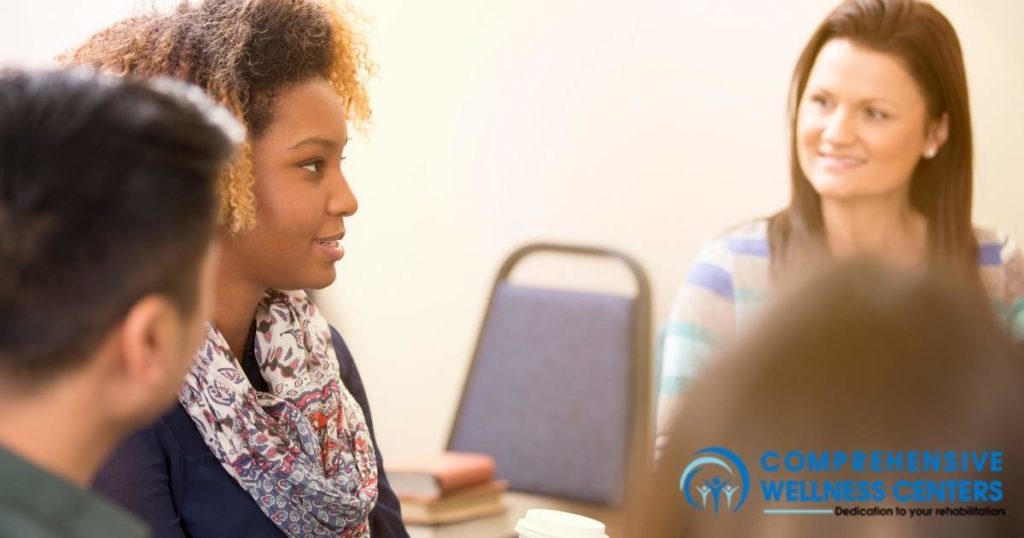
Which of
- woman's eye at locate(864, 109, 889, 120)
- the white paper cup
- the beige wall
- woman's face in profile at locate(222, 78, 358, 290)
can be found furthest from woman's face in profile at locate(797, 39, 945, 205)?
the white paper cup

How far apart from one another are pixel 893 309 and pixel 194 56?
3.14 feet

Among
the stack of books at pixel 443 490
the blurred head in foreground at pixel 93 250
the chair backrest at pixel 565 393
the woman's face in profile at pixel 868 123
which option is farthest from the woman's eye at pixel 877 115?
the blurred head in foreground at pixel 93 250

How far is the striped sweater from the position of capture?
1786 millimetres

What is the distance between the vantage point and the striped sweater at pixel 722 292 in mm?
1786

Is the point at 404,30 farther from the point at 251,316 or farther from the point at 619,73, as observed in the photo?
the point at 251,316

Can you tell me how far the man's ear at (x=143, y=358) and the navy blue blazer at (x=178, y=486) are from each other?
1.67ft

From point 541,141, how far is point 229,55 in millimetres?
1222

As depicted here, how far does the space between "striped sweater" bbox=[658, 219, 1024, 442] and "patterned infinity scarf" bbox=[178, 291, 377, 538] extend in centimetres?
55

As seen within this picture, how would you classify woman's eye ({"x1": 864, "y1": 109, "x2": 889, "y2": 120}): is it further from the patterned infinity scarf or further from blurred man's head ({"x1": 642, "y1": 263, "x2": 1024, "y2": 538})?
blurred man's head ({"x1": 642, "y1": 263, "x2": 1024, "y2": 538})

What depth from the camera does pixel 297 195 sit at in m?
1.33

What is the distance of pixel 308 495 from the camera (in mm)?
1332

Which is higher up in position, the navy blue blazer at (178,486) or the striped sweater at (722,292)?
the striped sweater at (722,292)

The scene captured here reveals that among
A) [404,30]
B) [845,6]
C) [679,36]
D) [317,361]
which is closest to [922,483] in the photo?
[317,361]

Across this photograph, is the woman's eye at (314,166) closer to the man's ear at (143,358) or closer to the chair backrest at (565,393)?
the man's ear at (143,358)
